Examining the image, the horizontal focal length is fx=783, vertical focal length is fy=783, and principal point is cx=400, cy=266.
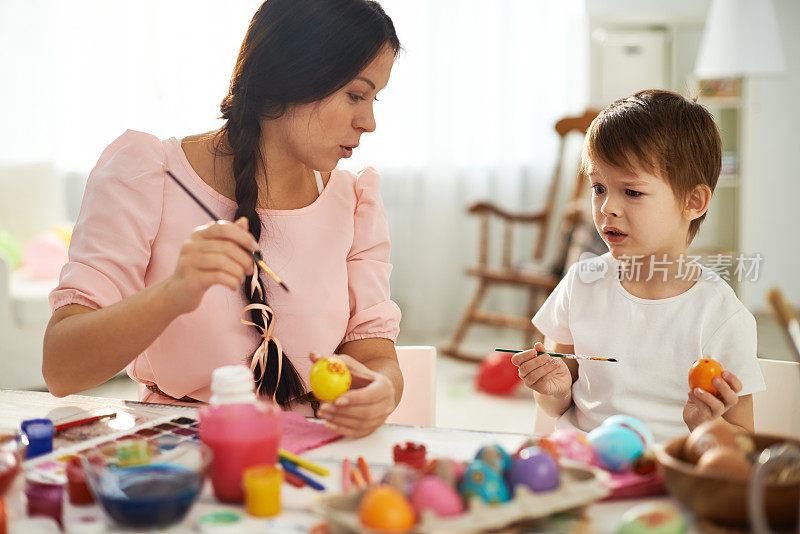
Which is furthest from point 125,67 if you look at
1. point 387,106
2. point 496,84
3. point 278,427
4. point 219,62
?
point 278,427

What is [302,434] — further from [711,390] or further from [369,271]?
[711,390]

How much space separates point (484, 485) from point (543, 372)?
564mm

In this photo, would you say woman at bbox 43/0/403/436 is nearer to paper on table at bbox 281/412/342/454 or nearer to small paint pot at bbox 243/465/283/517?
paper on table at bbox 281/412/342/454

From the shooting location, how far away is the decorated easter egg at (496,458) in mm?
796

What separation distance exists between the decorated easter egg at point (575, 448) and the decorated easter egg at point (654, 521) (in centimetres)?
14

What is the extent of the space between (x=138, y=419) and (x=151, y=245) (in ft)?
1.13

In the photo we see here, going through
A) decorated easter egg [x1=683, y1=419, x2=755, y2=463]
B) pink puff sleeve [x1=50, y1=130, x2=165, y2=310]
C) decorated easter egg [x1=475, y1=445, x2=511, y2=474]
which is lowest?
decorated easter egg [x1=475, y1=445, x2=511, y2=474]

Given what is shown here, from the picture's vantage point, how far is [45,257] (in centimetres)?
350

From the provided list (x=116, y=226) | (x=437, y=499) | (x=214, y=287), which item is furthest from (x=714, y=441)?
(x=116, y=226)

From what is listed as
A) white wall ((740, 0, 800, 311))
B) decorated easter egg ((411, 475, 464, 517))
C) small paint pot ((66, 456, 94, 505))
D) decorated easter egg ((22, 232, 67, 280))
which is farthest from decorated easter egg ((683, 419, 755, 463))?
white wall ((740, 0, 800, 311))

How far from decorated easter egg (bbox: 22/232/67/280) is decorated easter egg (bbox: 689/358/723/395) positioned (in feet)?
9.90

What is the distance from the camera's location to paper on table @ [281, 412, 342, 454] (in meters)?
1.01

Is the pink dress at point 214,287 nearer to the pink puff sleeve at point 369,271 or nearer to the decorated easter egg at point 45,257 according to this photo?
the pink puff sleeve at point 369,271

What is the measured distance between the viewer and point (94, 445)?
0.98 metres
